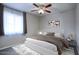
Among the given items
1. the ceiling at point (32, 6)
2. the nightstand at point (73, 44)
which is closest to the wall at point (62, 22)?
the ceiling at point (32, 6)

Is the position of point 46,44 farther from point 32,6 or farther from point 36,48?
point 32,6

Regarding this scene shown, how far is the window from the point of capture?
6.38ft

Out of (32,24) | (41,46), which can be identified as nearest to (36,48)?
(41,46)

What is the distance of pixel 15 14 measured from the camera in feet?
6.61

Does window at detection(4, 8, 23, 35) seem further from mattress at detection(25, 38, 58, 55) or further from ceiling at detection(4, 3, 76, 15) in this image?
mattress at detection(25, 38, 58, 55)

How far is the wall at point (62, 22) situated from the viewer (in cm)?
193

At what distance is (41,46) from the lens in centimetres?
196

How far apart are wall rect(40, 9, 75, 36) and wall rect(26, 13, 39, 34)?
95mm

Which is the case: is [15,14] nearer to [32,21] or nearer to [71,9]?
[32,21]

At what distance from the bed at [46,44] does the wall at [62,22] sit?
0.52 feet

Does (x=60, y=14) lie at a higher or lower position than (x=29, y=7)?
lower

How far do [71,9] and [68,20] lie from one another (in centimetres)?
20
